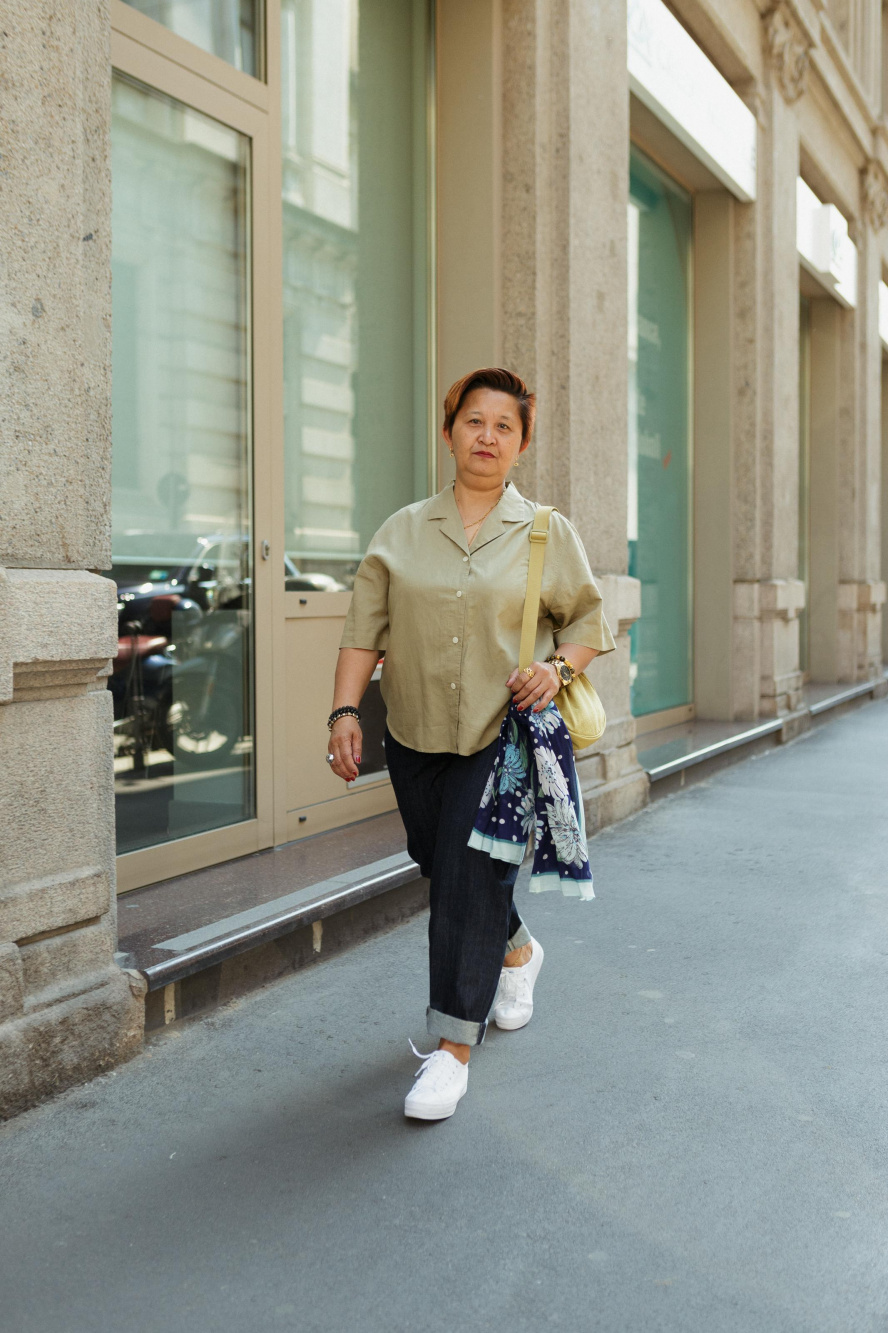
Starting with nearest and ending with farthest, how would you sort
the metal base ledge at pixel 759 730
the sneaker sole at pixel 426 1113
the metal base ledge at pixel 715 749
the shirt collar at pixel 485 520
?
the sneaker sole at pixel 426 1113 → the shirt collar at pixel 485 520 → the metal base ledge at pixel 715 749 → the metal base ledge at pixel 759 730

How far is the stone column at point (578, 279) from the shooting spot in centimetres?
611

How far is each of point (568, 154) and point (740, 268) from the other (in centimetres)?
443

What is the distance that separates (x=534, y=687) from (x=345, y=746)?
1.67 feet

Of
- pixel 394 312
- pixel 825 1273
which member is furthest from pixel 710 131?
pixel 825 1273

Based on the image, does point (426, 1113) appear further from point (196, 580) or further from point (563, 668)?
point (196, 580)

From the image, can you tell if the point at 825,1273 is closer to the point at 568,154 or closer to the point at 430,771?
the point at 430,771

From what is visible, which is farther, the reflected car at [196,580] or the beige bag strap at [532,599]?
the reflected car at [196,580]

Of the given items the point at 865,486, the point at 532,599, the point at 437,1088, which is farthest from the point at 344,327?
the point at 865,486

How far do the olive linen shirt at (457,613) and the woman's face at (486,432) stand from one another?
0.37 feet

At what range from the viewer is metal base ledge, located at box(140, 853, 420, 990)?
346 cm

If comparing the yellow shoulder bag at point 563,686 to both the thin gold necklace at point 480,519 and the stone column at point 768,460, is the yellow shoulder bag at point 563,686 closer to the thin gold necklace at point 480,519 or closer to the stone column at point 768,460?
the thin gold necklace at point 480,519

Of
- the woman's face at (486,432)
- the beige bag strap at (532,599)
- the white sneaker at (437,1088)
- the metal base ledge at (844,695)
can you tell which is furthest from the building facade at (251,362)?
the metal base ledge at (844,695)

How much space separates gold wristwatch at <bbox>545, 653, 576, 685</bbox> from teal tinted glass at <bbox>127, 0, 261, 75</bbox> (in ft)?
9.84

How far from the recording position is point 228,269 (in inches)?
195
